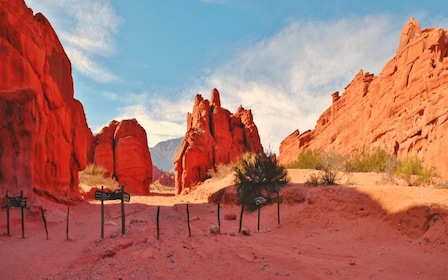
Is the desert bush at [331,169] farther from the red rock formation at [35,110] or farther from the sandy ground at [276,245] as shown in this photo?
the red rock formation at [35,110]

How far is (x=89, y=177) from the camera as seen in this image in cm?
3719

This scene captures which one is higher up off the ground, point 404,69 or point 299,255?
point 404,69

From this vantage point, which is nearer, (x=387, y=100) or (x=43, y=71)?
(x=43, y=71)

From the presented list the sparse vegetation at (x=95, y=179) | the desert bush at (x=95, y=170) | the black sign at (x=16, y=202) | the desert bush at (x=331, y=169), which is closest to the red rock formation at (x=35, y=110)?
the black sign at (x=16, y=202)

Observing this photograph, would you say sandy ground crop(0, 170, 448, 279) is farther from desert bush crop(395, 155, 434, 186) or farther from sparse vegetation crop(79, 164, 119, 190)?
sparse vegetation crop(79, 164, 119, 190)

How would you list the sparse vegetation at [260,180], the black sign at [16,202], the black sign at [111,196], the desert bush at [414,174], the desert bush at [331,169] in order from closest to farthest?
the black sign at [111,196]
the black sign at [16,202]
the desert bush at [414,174]
the desert bush at [331,169]
the sparse vegetation at [260,180]

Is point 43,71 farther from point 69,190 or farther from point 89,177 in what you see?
point 89,177

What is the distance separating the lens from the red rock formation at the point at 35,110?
1445 cm

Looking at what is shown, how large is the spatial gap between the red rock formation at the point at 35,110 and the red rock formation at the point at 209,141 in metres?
19.6

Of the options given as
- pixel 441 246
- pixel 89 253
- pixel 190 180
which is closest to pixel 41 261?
pixel 89 253

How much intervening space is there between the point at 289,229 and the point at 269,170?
22.0 ft

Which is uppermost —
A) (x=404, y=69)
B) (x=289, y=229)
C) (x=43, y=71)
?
(x=404, y=69)

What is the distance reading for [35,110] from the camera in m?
16.0

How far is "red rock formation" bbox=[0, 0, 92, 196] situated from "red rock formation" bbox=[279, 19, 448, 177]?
89.4 feet
